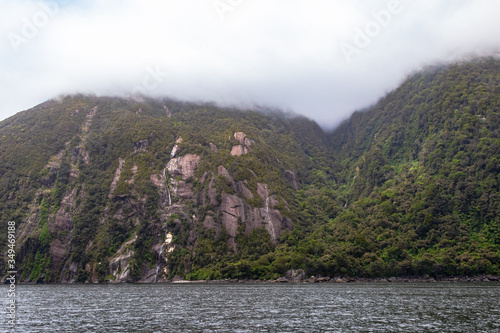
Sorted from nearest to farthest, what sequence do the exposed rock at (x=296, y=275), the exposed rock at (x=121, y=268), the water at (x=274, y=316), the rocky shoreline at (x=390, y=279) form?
the water at (x=274, y=316), the rocky shoreline at (x=390, y=279), the exposed rock at (x=296, y=275), the exposed rock at (x=121, y=268)

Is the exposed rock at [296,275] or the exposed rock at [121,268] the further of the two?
the exposed rock at [121,268]

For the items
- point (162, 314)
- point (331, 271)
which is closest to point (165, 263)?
point (331, 271)

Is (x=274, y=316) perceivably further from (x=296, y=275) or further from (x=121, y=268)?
(x=121, y=268)

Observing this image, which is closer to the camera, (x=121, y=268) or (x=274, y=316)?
(x=274, y=316)

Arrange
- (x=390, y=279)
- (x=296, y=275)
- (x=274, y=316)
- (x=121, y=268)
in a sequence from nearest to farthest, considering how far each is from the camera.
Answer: (x=274, y=316) < (x=390, y=279) < (x=296, y=275) < (x=121, y=268)

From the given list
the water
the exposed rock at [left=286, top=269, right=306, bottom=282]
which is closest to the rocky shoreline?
the exposed rock at [left=286, top=269, right=306, bottom=282]

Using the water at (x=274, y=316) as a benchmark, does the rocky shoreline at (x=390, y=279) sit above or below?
above

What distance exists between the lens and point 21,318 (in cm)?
6072

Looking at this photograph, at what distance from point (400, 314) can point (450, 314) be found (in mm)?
6832

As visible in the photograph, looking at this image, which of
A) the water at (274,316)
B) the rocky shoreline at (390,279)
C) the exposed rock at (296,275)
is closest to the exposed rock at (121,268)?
the rocky shoreline at (390,279)

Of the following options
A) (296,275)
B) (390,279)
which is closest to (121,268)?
(296,275)

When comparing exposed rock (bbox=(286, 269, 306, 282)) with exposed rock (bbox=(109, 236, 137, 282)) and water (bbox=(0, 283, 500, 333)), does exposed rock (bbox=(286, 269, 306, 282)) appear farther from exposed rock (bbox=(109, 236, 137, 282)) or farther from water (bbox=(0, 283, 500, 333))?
water (bbox=(0, 283, 500, 333))

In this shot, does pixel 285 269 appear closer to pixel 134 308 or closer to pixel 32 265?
pixel 134 308

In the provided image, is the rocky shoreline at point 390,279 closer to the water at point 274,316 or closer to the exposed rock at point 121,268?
the exposed rock at point 121,268
